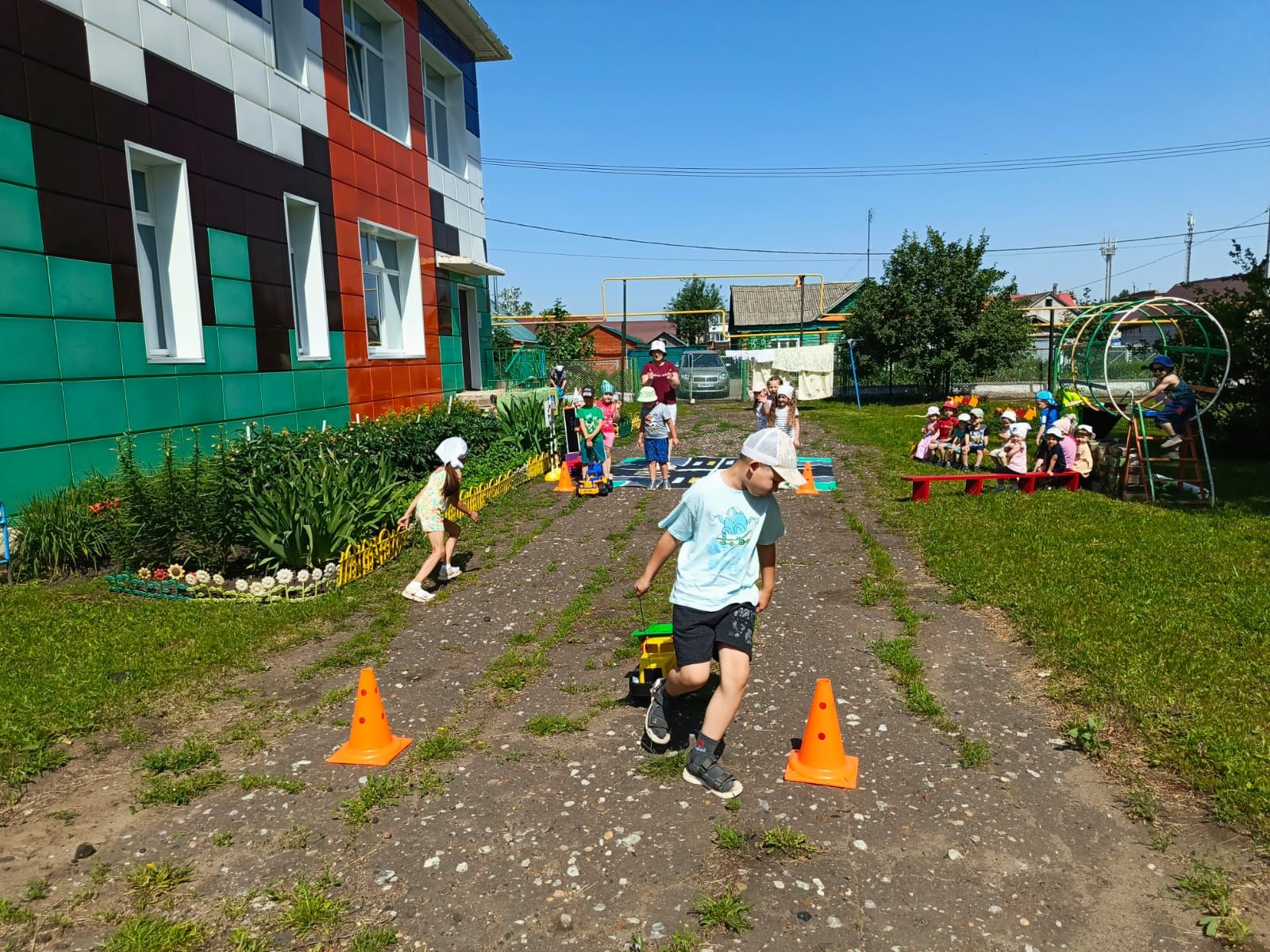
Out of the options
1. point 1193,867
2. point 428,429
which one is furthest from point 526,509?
point 1193,867

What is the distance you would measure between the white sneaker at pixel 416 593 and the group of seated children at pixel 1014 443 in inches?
341

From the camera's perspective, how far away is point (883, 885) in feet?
10.7

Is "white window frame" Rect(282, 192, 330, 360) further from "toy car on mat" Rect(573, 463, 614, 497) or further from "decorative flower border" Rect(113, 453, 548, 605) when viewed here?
"decorative flower border" Rect(113, 453, 548, 605)

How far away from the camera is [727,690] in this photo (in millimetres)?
3926

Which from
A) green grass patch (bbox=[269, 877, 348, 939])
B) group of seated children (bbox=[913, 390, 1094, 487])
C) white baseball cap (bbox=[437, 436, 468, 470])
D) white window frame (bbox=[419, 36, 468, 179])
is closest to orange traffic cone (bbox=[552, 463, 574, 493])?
white baseball cap (bbox=[437, 436, 468, 470])

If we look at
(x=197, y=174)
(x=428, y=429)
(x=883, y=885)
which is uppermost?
(x=197, y=174)

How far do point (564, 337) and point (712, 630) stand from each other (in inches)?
1419

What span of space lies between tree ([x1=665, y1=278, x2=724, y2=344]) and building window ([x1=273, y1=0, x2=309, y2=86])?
5718 centimetres

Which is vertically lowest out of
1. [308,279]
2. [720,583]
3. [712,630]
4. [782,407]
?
[712,630]

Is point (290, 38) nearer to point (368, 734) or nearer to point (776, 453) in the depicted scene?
point (368, 734)

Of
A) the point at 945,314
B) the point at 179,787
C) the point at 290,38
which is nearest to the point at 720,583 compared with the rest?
the point at 179,787

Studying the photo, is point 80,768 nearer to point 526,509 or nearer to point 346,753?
point 346,753

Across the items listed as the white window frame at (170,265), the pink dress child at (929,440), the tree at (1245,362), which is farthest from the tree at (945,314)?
the white window frame at (170,265)

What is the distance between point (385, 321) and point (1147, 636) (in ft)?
45.4
